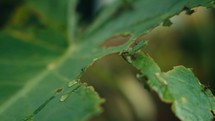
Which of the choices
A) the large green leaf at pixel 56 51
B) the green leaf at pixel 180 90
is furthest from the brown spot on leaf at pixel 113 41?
the green leaf at pixel 180 90

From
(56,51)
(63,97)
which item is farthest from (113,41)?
(63,97)

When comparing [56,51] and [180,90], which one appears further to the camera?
[56,51]

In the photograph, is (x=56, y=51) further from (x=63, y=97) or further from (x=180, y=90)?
(x=180, y=90)

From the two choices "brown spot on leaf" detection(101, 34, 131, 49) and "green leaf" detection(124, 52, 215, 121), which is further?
"brown spot on leaf" detection(101, 34, 131, 49)

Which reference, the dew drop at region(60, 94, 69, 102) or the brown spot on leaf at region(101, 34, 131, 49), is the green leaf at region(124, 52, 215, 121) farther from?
the brown spot on leaf at region(101, 34, 131, 49)

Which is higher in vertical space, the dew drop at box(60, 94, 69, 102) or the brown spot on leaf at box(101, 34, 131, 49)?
the brown spot on leaf at box(101, 34, 131, 49)

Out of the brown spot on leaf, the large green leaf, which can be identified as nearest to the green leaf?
the large green leaf
